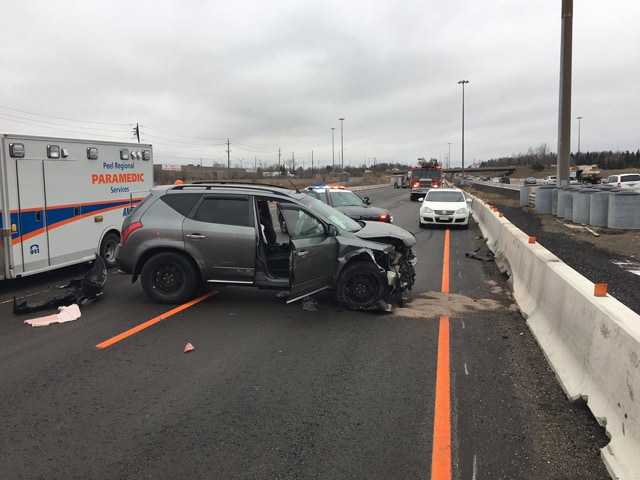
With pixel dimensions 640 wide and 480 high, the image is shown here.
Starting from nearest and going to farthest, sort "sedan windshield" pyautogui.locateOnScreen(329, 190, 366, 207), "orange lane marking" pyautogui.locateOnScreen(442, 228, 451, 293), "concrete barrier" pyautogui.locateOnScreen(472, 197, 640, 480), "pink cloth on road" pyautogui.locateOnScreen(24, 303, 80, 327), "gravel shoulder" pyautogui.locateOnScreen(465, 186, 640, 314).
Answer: "concrete barrier" pyautogui.locateOnScreen(472, 197, 640, 480), "pink cloth on road" pyautogui.locateOnScreen(24, 303, 80, 327), "gravel shoulder" pyautogui.locateOnScreen(465, 186, 640, 314), "orange lane marking" pyautogui.locateOnScreen(442, 228, 451, 293), "sedan windshield" pyautogui.locateOnScreen(329, 190, 366, 207)

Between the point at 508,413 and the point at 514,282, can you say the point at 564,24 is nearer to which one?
the point at 514,282

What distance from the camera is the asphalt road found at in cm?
326

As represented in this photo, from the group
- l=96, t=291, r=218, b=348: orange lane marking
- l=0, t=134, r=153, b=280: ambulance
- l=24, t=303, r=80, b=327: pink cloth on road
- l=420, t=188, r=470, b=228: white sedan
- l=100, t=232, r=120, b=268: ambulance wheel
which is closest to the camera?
l=96, t=291, r=218, b=348: orange lane marking

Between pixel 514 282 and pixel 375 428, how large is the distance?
5.34 m

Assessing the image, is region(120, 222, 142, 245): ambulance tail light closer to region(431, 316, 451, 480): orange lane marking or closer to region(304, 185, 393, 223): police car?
region(431, 316, 451, 480): orange lane marking

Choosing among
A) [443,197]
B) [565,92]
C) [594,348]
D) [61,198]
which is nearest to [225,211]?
[61,198]

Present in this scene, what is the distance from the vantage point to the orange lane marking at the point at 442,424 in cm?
316

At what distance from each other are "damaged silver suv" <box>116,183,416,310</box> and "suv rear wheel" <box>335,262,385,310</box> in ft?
0.05

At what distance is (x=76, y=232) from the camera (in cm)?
962

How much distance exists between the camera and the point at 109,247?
428 inches

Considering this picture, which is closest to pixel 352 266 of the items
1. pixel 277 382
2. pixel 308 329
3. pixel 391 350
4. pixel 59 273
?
pixel 308 329

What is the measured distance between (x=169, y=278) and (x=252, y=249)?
147 cm

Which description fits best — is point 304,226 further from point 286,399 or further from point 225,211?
point 286,399

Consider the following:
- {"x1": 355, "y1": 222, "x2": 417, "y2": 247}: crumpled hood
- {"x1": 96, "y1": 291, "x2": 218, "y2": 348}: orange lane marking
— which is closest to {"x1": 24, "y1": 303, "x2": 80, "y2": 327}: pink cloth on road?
{"x1": 96, "y1": 291, "x2": 218, "y2": 348}: orange lane marking
